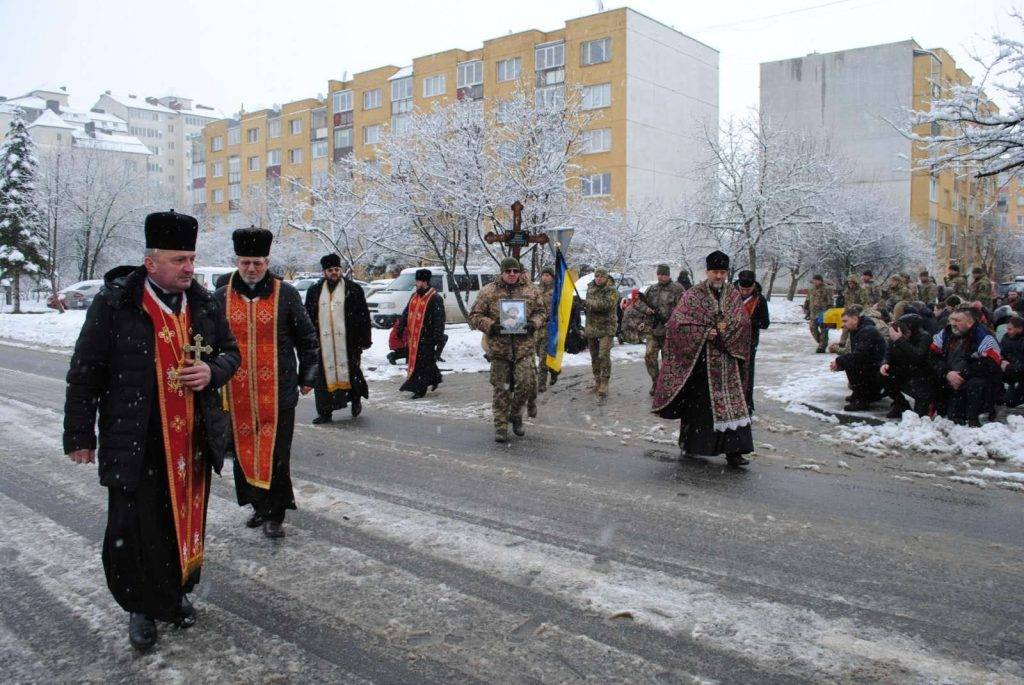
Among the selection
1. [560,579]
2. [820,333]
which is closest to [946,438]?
[560,579]

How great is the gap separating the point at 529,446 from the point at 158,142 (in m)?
129

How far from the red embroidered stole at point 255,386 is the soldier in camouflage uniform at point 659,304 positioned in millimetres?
7205

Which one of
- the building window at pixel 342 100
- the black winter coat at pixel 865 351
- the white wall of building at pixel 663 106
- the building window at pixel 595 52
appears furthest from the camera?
the building window at pixel 342 100

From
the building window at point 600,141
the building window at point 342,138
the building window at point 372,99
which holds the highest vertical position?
the building window at point 372,99

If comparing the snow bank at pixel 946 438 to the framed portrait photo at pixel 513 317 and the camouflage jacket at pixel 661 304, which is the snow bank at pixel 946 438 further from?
the framed portrait photo at pixel 513 317

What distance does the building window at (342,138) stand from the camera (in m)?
66.4

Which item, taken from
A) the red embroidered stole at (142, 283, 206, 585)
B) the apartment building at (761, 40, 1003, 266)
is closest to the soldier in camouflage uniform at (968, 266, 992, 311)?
the red embroidered stole at (142, 283, 206, 585)

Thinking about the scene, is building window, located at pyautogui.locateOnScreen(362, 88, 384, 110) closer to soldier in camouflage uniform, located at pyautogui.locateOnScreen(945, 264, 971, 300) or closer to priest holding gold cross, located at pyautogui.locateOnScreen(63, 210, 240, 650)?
soldier in camouflage uniform, located at pyautogui.locateOnScreen(945, 264, 971, 300)

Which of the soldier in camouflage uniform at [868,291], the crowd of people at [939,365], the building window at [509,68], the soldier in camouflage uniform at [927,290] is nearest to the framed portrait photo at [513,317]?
the crowd of people at [939,365]

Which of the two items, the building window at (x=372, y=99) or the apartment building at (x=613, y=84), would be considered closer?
the apartment building at (x=613, y=84)

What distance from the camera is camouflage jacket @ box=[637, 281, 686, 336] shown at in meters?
11.6

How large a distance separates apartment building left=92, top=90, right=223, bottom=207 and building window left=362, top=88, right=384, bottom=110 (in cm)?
6330

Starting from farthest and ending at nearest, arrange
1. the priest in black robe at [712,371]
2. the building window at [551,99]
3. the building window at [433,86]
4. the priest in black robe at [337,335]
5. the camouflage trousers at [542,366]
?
the building window at [433,86] → the building window at [551,99] → the camouflage trousers at [542,366] → the priest in black robe at [337,335] → the priest in black robe at [712,371]

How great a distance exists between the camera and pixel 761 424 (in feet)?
32.2
